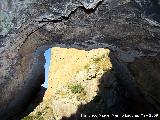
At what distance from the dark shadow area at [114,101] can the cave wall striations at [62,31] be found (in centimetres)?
173

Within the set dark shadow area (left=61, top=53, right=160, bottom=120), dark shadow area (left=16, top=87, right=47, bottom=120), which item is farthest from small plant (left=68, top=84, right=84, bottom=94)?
dark shadow area (left=16, top=87, right=47, bottom=120)

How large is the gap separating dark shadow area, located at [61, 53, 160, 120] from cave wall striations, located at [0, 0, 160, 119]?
5.67ft

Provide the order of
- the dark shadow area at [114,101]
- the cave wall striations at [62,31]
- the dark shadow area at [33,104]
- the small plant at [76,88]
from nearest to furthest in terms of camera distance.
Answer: the cave wall striations at [62,31], the dark shadow area at [33,104], the dark shadow area at [114,101], the small plant at [76,88]

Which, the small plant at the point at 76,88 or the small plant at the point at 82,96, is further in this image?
the small plant at the point at 76,88

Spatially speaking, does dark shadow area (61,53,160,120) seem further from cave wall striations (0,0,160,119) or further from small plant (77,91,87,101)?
cave wall striations (0,0,160,119)

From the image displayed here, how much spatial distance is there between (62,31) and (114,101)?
469 centimetres

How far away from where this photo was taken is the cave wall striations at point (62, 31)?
3473 mm

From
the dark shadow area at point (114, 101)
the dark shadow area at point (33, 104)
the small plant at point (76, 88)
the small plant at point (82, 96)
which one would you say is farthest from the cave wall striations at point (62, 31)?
the small plant at point (76, 88)

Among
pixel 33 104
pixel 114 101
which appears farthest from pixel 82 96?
pixel 33 104

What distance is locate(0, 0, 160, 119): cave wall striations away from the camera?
137 inches

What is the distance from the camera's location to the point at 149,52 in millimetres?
5086

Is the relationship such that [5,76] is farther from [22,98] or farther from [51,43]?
[22,98]

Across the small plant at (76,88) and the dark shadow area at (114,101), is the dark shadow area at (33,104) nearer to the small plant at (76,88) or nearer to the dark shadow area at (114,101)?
the dark shadow area at (114,101)

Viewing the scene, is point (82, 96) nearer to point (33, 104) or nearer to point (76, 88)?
point (76, 88)
